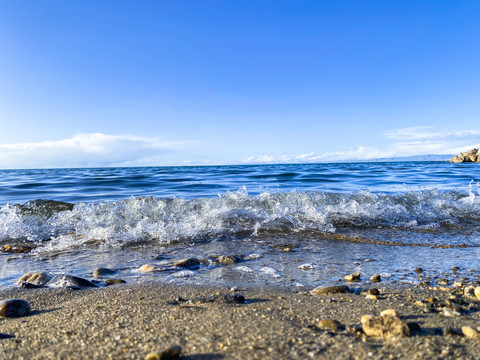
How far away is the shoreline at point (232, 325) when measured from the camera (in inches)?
62.9

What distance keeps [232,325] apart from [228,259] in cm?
181

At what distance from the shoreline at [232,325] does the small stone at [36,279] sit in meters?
0.24

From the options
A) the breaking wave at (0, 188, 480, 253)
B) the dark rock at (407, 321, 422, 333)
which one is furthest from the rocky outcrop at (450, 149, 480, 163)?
the dark rock at (407, 321, 422, 333)

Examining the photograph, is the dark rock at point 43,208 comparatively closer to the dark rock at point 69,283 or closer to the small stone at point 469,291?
the dark rock at point 69,283

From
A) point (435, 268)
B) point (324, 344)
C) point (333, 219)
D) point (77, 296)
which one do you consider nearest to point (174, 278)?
point (77, 296)

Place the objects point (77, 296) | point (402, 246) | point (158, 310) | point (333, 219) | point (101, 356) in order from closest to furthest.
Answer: point (101, 356)
point (158, 310)
point (77, 296)
point (402, 246)
point (333, 219)

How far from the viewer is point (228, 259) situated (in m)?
3.73

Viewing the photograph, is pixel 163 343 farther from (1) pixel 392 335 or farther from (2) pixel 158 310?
(1) pixel 392 335

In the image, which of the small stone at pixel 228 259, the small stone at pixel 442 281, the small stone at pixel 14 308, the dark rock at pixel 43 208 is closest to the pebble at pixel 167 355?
the small stone at pixel 14 308

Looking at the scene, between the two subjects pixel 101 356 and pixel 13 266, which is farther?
pixel 13 266

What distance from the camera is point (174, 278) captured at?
3.18 meters

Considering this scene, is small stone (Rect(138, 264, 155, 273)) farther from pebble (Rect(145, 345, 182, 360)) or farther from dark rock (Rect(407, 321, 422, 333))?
Result: dark rock (Rect(407, 321, 422, 333))

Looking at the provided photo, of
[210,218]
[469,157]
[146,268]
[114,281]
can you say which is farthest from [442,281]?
[469,157]

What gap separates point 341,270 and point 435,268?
3.05ft
